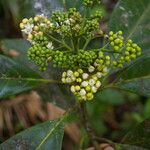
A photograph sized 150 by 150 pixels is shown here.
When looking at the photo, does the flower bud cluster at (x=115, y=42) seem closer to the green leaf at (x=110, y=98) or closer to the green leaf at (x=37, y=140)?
the green leaf at (x=37, y=140)

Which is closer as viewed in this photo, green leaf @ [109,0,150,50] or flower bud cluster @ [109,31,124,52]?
flower bud cluster @ [109,31,124,52]

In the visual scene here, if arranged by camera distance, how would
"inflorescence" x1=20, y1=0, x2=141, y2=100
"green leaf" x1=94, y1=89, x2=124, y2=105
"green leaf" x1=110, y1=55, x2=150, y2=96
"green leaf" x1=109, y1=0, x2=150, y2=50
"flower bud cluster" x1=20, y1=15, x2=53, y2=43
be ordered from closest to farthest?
"inflorescence" x1=20, y1=0, x2=141, y2=100, "flower bud cluster" x1=20, y1=15, x2=53, y2=43, "green leaf" x1=110, y1=55, x2=150, y2=96, "green leaf" x1=109, y1=0, x2=150, y2=50, "green leaf" x1=94, y1=89, x2=124, y2=105

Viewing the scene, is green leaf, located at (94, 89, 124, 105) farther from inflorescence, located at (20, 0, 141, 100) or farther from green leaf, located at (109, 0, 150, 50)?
inflorescence, located at (20, 0, 141, 100)

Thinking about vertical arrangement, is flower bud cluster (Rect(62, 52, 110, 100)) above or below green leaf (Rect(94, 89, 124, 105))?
above

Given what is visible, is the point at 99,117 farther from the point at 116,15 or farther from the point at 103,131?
the point at 116,15

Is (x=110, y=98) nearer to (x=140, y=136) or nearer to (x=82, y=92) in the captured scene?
(x=140, y=136)

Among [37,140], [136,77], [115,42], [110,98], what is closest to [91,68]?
[115,42]

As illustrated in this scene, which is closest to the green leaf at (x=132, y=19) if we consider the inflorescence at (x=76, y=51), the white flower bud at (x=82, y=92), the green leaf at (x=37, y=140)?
the inflorescence at (x=76, y=51)

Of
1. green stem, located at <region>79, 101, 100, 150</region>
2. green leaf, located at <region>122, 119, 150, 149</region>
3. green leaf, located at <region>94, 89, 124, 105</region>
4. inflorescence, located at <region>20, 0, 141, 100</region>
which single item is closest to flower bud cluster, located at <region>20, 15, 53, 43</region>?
inflorescence, located at <region>20, 0, 141, 100</region>
